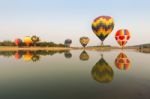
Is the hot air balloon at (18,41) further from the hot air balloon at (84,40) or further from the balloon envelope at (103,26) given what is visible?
the balloon envelope at (103,26)

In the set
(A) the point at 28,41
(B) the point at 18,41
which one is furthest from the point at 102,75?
(B) the point at 18,41

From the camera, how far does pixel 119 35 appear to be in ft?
232

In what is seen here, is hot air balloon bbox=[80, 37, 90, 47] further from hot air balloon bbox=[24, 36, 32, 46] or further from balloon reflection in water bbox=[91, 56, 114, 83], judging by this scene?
balloon reflection in water bbox=[91, 56, 114, 83]

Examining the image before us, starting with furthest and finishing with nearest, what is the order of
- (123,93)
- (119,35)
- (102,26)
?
(119,35)
(102,26)
(123,93)

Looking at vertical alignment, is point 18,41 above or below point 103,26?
below

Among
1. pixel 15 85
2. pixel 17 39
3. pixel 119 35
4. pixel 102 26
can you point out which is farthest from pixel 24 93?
pixel 17 39

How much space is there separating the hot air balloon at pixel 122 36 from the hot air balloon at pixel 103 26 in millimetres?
9076

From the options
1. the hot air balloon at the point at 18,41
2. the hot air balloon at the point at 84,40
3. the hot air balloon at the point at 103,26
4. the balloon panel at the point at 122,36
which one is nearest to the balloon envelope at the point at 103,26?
the hot air balloon at the point at 103,26

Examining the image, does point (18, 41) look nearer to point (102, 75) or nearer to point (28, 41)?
point (28, 41)

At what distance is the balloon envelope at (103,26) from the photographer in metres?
60.2

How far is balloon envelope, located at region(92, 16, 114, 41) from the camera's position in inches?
2372

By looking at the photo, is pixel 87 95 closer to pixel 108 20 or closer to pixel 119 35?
pixel 108 20

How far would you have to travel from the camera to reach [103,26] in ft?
197

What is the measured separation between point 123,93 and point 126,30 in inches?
2405
